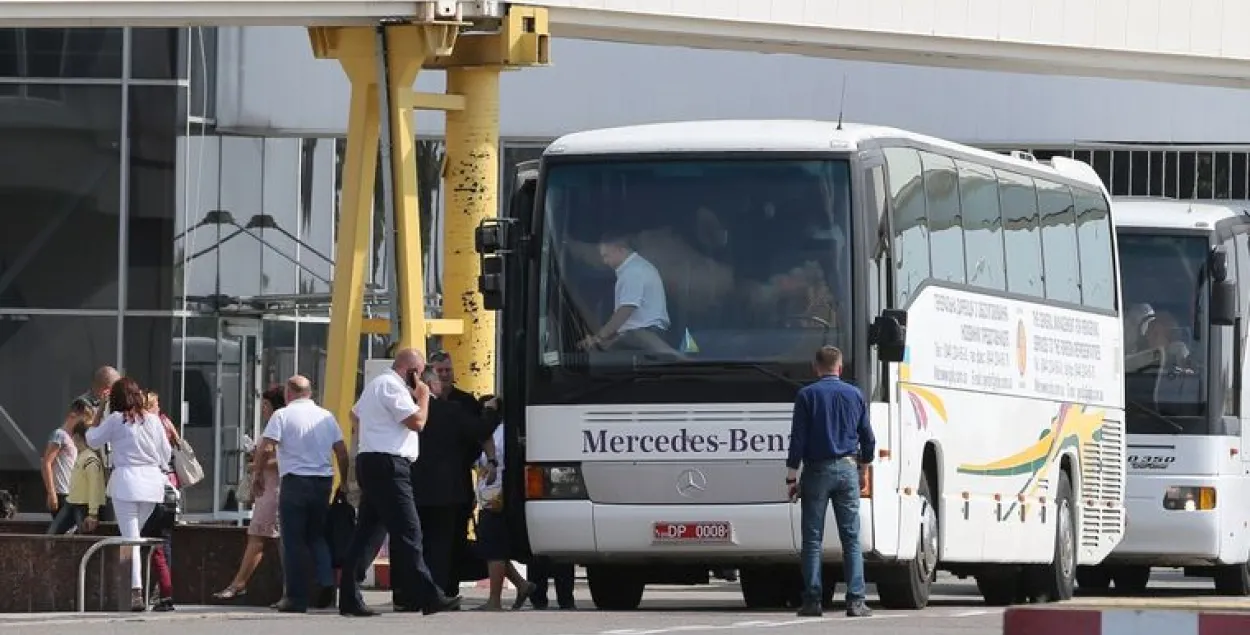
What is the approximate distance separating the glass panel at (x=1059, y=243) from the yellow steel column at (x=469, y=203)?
16.8 feet

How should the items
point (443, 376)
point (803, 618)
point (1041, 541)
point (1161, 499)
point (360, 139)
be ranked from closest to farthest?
point (803, 618), point (443, 376), point (1041, 541), point (1161, 499), point (360, 139)

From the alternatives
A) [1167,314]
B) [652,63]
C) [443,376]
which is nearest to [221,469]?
[652,63]

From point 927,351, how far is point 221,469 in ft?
53.9

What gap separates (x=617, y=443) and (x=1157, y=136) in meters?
18.8

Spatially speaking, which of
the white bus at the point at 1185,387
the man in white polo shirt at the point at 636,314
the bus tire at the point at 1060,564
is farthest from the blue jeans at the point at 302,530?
the white bus at the point at 1185,387

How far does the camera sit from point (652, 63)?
113 feet

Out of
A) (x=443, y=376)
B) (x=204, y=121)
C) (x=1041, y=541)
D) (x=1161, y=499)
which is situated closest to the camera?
(x=443, y=376)

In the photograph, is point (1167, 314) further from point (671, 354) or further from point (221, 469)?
point (221, 469)

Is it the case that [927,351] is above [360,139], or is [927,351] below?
below

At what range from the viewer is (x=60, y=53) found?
34.2m

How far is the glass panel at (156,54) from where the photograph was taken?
1347 inches

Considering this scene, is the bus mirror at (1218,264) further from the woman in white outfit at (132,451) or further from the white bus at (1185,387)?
the woman in white outfit at (132,451)

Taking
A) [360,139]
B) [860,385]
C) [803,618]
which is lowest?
[803,618]

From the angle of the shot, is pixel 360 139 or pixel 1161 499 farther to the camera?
pixel 360 139
